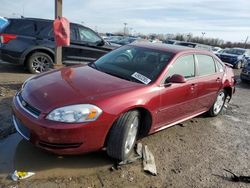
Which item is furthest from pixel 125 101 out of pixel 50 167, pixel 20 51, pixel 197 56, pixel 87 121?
pixel 20 51

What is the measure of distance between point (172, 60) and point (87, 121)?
1.92m

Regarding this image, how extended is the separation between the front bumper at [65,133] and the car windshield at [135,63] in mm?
1054

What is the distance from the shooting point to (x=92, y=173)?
335cm

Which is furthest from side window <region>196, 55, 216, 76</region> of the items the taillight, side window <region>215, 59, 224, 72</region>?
the taillight

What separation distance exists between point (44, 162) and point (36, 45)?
5.56 m

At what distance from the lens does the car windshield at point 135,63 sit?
4.04 m

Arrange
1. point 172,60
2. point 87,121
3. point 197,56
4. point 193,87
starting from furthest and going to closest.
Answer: point 197,56 → point 193,87 → point 172,60 → point 87,121

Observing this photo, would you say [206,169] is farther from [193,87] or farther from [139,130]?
[193,87]

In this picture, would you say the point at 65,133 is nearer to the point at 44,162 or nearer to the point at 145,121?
the point at 44,162

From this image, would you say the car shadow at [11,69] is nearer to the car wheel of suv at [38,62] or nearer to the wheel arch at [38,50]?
the car wheel of suv at [38,62]

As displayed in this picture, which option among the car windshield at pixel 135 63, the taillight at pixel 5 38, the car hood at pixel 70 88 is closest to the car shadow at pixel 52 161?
the car hood at pixel 70 88

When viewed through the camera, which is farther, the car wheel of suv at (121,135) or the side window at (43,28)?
the side window at (43,28)

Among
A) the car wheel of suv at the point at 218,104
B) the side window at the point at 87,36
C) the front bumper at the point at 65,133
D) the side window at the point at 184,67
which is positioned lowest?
the car wheel of suv at the point at 218,104

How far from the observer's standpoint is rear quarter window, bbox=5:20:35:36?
26.6 ft
